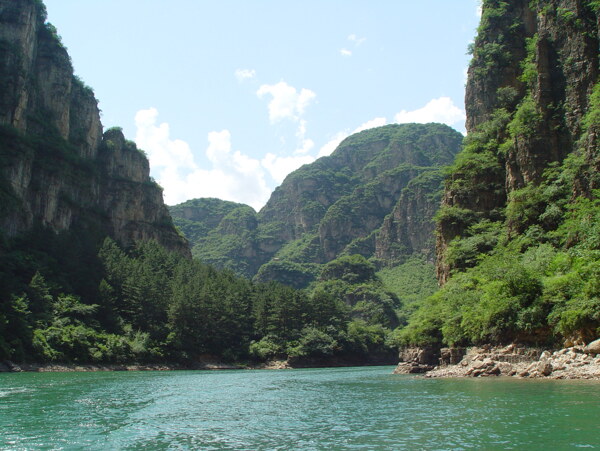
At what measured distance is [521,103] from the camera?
61.0m

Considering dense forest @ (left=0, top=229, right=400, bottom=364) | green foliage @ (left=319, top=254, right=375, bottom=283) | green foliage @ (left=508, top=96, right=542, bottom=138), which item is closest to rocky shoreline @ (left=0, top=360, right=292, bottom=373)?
dense forest @ (left=0, top=229, right=400, bottom=364)

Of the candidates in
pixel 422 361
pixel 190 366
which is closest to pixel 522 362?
pixel 422 361

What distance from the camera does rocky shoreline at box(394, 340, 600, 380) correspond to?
30.0m

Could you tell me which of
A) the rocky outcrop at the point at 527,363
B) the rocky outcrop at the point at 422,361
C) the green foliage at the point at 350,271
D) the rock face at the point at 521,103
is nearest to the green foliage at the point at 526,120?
the rock face at the point at 521,103

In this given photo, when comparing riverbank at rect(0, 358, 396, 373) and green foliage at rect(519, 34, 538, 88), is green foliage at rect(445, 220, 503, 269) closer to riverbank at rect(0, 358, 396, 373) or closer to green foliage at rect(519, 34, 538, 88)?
green foliage at rect(519, 34, 538, 88)

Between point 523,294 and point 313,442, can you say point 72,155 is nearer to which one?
point 523,294

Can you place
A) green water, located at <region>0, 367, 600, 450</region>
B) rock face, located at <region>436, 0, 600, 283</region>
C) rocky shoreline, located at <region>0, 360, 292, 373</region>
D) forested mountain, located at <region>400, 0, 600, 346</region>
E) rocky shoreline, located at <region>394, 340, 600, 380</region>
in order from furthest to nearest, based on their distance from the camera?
1. rocky shoreline, located at <region>0, 360, 292, 373</region>
2. rock face, located at <region>436, 0, 600, 283</region>
3. forested mountain, located at <region>400, 0, 600, 346</region>
4. rocky shoreline, located at <region>394, 340, 600, 380</region>
5. green water, located at <region>0, 367, 600, 450</region>

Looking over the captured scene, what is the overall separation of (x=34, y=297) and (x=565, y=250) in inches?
2467

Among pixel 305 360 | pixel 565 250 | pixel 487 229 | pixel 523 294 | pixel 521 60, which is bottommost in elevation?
pixel 305 360

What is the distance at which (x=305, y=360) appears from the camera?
95.4m

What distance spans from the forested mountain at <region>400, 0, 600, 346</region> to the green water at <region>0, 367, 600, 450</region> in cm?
679

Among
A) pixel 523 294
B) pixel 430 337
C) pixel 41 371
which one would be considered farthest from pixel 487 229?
pixel 41 371

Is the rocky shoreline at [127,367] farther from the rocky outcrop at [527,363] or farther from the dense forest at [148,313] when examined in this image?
the rocky outcrop at [527,363]

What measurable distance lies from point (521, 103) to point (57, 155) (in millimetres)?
85815
